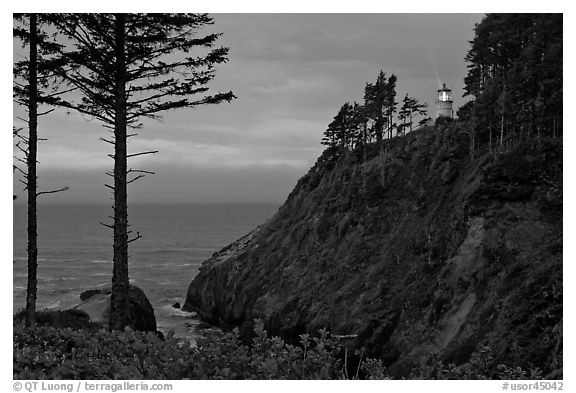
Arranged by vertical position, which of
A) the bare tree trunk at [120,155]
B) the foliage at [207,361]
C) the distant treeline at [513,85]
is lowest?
the foliage at [207,361]

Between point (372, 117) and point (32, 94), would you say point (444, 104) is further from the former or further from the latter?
point (32, 94)

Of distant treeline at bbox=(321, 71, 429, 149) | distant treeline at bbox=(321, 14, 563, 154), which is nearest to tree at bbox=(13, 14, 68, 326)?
distant treeline at bbox=(321, 14, 563, 154)

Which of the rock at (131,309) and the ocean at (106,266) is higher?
the rock at (131,309)

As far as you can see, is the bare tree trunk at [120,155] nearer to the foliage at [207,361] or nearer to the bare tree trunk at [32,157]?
the bare tree trunk at [32,157]

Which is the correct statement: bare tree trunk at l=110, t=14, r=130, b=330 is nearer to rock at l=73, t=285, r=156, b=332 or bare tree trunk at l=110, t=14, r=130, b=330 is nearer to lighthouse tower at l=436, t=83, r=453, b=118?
rock at l=73, t=285, r=156, b=332

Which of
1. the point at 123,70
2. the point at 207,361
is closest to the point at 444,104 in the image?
the point at 123,70

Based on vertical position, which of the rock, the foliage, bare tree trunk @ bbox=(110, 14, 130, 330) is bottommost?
the rock

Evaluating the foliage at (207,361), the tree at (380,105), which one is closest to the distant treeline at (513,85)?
the tree at (380,105)

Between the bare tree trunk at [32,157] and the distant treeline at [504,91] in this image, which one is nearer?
the bare tree trunk at [32,157]
